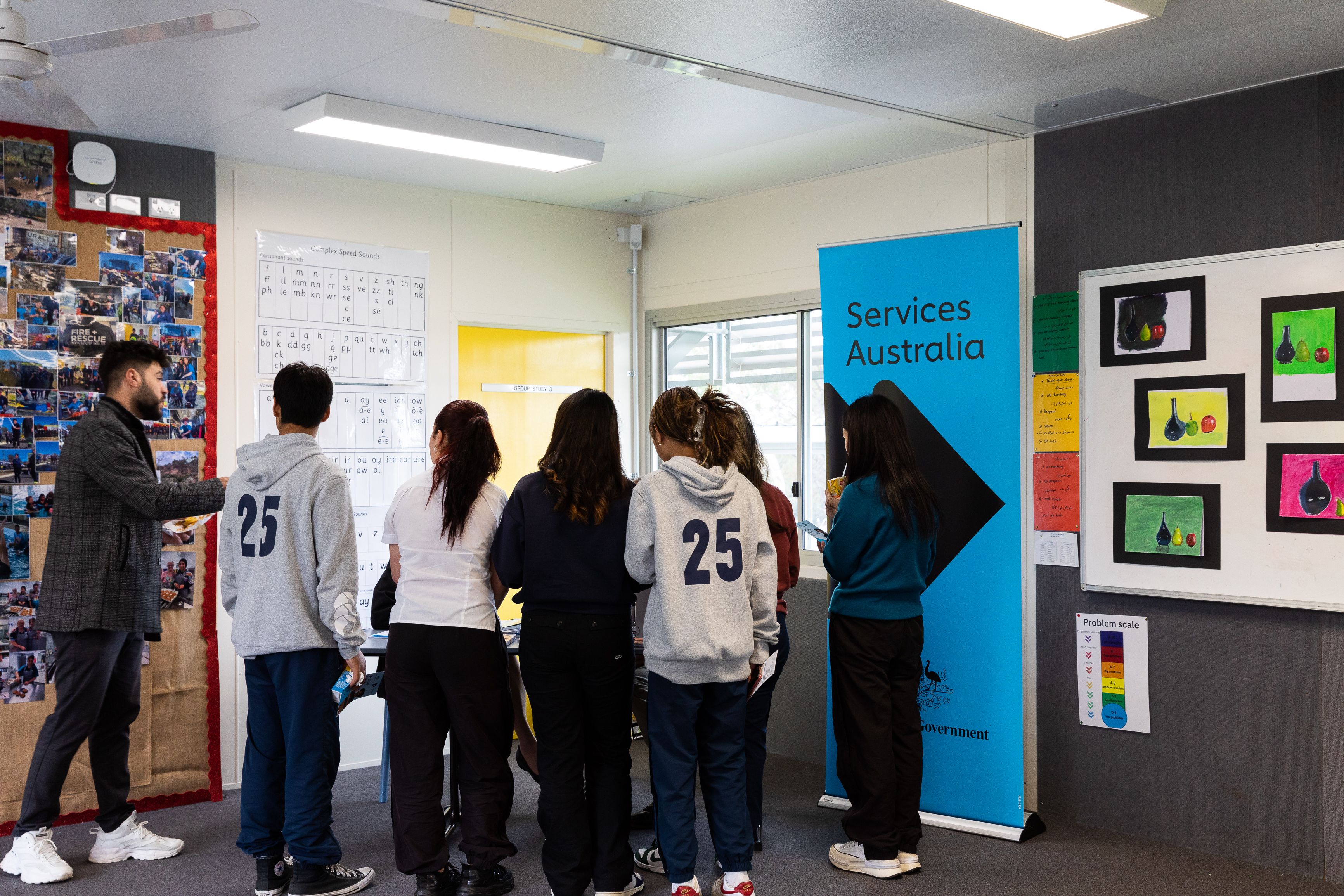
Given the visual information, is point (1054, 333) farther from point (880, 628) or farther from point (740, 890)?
point (740, 890)

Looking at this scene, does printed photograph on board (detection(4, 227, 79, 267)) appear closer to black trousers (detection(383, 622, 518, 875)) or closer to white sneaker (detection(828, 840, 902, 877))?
black trousers (detection(383, 622, 518, 875))

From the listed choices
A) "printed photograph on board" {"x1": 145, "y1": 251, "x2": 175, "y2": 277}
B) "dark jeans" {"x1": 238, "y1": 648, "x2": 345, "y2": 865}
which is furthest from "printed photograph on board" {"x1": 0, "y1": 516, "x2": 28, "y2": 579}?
"dark jeans" {"x1": 238, "y1": 648, "x2": 345, "y2": 865}

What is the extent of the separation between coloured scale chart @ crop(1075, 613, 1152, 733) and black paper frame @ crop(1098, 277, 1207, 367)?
35.8 inches

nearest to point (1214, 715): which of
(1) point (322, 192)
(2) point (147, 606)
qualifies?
(2) point (147, 606)

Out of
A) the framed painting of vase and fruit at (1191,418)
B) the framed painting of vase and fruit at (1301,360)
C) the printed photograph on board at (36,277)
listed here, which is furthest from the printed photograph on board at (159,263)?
the framed painting of vase and fruit at (1301,360)

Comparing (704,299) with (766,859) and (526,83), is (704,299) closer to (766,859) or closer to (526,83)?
(526,83)

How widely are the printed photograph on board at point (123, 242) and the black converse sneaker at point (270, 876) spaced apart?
93.1 inches

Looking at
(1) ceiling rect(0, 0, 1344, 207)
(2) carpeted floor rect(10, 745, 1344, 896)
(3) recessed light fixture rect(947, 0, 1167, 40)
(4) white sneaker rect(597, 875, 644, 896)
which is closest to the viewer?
(3) recessed light fixture rect(947, 0, 1167, 40)

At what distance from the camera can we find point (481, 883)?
3.21m

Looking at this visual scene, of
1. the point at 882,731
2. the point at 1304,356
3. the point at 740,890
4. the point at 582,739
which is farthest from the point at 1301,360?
the point at 582,739

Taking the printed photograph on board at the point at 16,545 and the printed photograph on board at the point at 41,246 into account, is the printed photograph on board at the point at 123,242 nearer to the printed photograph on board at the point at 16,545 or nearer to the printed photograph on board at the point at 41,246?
the printed photograph on board at the point at 41,246

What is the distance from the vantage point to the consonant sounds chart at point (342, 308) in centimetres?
453

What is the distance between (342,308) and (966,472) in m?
2.75

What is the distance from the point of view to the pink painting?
3318 mm
